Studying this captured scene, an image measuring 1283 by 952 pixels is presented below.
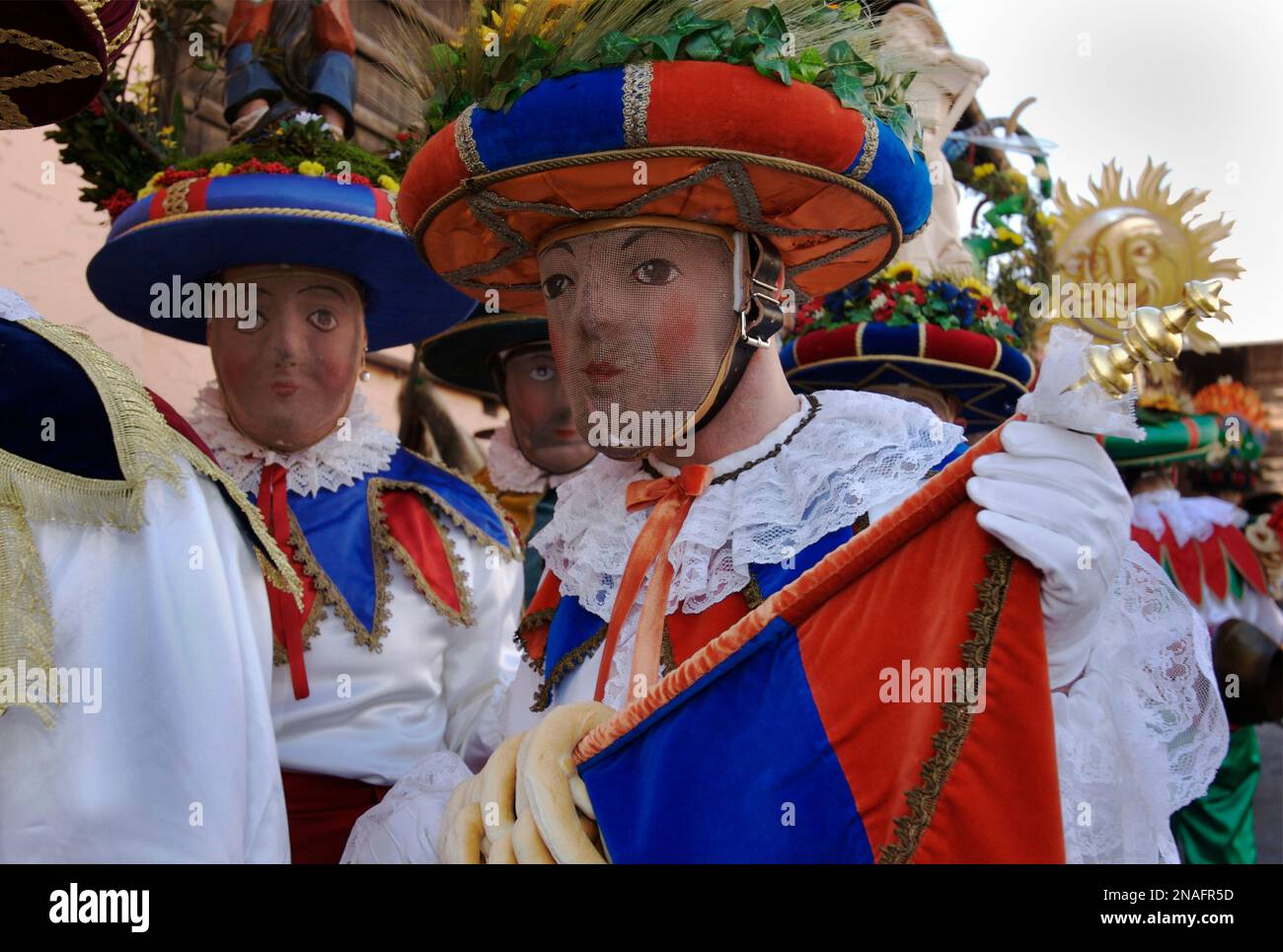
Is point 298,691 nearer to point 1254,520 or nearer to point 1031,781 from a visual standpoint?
point 1031,781

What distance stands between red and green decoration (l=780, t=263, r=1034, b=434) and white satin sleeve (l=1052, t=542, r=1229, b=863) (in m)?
2.56

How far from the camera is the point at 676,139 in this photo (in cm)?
212

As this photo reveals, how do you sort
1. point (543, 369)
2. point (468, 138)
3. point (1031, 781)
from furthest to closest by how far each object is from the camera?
point (543, 369) → point (468, 138) → point (1031, 781)

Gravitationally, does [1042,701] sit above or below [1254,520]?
below

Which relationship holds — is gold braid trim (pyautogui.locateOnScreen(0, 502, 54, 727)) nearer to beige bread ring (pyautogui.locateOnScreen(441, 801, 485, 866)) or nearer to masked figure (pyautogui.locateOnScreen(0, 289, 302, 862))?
masked figure (pyautogui.locateOnScreen(0, 289, 302, 862))

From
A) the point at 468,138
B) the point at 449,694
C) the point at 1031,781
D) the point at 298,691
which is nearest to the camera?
the point at 1031,781

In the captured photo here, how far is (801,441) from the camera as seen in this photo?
226 centimetres

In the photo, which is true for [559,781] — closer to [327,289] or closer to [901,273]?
[327,289]

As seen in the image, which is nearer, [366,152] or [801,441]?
[801,441]

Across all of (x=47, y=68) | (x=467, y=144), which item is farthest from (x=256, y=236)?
(x=47, y=68)

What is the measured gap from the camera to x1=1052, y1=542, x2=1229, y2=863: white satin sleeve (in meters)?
1.71

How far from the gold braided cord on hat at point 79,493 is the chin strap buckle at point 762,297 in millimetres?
933

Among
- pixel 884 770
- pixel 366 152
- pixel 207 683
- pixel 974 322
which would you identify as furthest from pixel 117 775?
pixel 974 322

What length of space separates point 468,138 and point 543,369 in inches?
79.7
